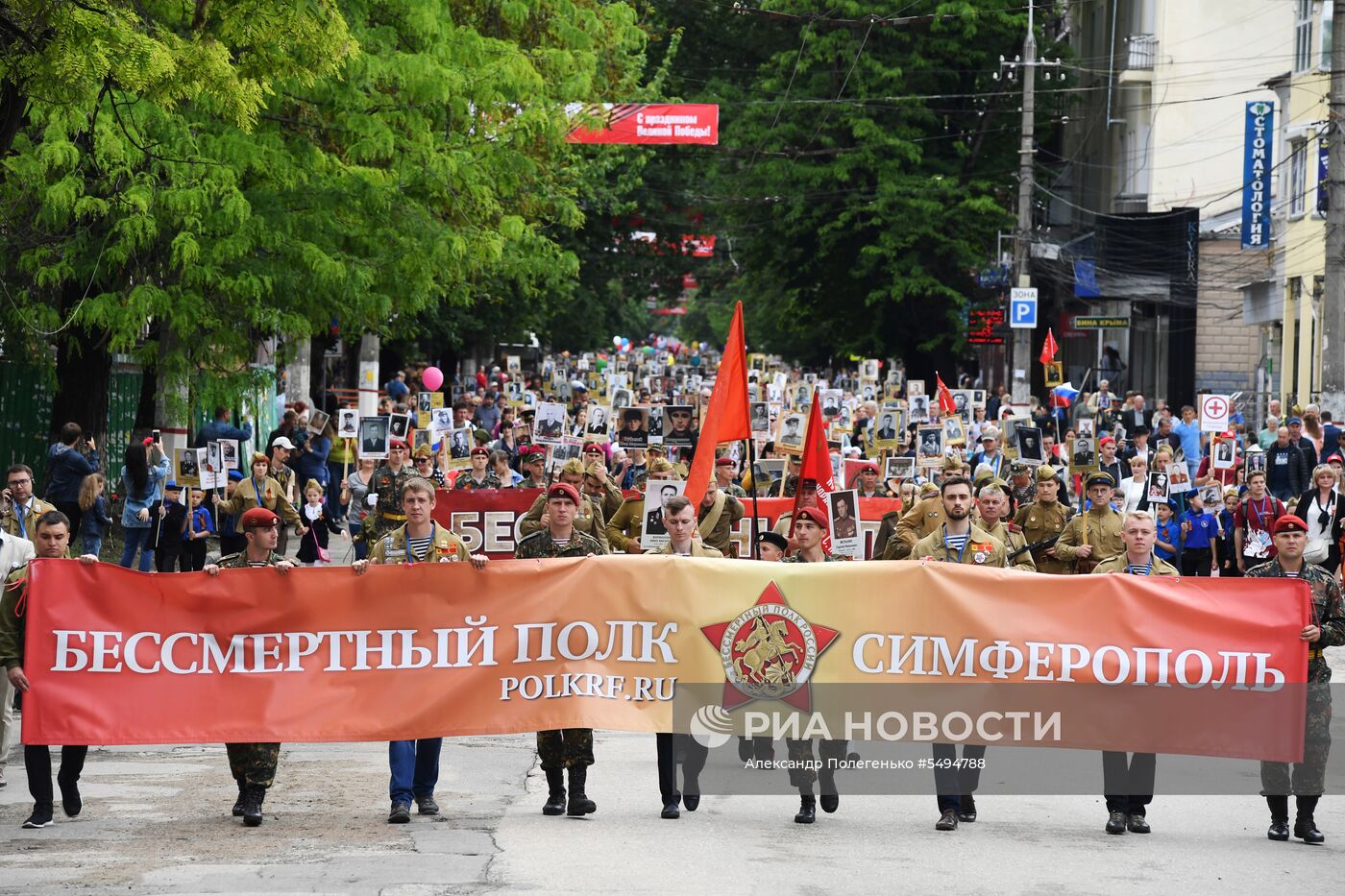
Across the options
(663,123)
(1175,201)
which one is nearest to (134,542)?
(663,123)

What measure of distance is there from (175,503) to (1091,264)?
34421mm

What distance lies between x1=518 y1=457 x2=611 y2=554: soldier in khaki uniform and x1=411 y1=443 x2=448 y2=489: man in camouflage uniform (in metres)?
3.14

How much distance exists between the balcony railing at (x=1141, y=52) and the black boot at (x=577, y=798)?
43.2 meters

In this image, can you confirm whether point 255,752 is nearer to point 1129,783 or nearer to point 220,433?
point 1129,783

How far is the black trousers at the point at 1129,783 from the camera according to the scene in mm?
9703

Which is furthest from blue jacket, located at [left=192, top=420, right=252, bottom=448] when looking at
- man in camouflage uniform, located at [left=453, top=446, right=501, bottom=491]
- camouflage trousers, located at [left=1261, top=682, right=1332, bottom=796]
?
camouflage trousers, located at [left=1261, top=682, right=1332, bottom=796]

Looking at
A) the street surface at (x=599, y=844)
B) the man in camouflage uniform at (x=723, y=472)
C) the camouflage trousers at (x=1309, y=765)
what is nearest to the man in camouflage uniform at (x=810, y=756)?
the street surface at (x=599, y=844)

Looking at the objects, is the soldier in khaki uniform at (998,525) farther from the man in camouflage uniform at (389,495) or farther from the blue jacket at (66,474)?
the blue jacket at (66,474)

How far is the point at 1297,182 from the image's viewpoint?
3941 centimetres

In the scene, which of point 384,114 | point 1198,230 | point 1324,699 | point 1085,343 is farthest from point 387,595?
point 1085,343

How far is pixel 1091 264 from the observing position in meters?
49.4

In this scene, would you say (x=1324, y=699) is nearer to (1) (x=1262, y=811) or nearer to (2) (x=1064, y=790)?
(1) (x=1262, y=811)

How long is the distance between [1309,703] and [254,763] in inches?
207

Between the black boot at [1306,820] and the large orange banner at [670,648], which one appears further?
the large orange banner at [670,648]
